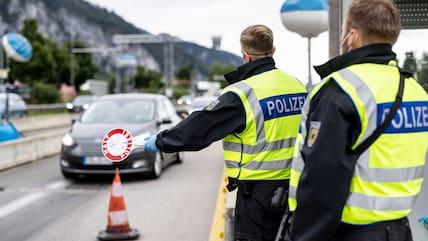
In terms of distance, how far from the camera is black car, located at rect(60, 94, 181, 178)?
1159 centimetres

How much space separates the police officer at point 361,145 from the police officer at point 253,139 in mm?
942

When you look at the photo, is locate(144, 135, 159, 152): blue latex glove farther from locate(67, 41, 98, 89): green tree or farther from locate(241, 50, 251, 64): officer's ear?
locate(67, 41, 98, 89): green tree

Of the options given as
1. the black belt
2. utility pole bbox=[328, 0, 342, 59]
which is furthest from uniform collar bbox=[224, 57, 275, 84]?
utility pole bbox=[328, 0, 342, 59]

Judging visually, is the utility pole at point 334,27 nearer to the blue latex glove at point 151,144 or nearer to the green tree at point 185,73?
the blue latex glove at point 151,144

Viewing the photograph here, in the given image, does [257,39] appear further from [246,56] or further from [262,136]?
[262,136]

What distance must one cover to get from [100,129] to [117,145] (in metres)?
8.32

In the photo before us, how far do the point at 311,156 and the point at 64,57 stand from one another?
68.0 metres

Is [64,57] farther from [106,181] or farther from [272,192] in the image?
[272,192]

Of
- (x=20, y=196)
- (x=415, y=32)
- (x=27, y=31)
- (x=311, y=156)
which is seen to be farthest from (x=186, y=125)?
(x=27, y=31)

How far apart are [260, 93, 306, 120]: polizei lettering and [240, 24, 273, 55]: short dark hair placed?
12.8 inches

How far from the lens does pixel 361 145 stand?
255 centimetres

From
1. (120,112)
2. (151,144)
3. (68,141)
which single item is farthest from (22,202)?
(151,144)

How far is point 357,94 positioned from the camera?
2.54 meters

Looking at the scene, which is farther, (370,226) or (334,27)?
(334,27)
